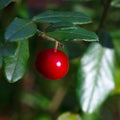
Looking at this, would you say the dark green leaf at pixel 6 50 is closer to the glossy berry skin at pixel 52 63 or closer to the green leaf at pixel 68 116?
the glossy berry skin at pixel 52 63

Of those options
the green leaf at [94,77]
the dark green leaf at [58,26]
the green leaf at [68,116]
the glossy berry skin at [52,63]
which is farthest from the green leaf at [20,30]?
the green leaf at [68,116]

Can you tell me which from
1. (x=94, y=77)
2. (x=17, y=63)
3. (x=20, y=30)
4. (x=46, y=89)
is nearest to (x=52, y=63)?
(x=17, y=63)

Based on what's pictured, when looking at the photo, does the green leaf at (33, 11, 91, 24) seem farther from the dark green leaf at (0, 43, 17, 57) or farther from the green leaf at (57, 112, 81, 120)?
the green leaf at (57, 112, 81, 120)

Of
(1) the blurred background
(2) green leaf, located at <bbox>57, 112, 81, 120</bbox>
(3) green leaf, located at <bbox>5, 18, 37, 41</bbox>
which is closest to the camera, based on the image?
(3) green leaf, located at <bbox>5, 18, 37, 41</bbox>

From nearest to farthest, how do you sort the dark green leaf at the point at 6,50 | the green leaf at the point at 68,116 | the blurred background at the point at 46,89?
the dark green leaf at the point at 6,50 < the green leaf at the point at 68,116 < the blurred background at the point at 46,89

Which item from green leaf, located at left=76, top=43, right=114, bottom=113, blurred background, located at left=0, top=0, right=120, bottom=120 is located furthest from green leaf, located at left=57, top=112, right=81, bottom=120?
green leaf, located at left=76, top=43, right=114, bottom=113

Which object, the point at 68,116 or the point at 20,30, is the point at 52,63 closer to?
the point at 20,30

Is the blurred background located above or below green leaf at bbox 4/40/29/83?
below
